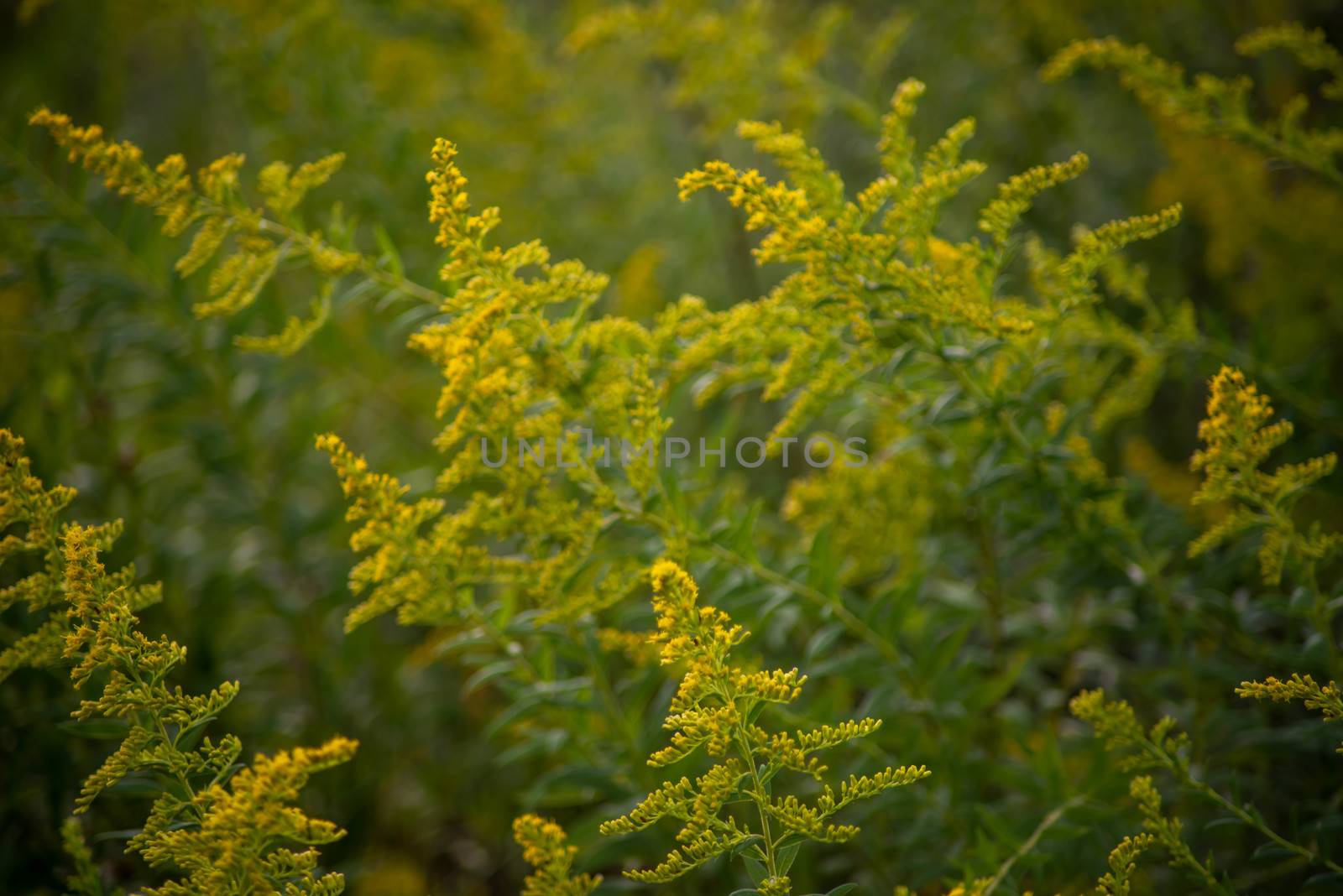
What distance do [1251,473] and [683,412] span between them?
184cm

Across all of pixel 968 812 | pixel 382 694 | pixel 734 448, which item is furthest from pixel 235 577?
pixel 968 812

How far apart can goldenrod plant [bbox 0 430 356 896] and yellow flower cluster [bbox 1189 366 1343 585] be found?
109 centimetres

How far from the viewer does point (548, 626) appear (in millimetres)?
1359

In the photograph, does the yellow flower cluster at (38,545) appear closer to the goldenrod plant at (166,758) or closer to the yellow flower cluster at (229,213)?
the goldenrod plant at (166,758)

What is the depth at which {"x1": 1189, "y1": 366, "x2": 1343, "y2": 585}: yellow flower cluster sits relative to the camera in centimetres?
112

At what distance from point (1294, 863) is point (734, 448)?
1482mm

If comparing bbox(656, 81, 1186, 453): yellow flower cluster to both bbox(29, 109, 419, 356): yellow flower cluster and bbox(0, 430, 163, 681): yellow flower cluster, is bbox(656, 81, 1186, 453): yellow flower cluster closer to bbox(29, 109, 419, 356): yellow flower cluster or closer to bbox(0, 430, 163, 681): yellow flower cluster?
bbox(29, 109, 419, 356): yellow flower cluster

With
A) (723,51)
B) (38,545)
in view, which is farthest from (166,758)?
(723,51)

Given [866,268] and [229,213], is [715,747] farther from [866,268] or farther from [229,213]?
[229,213]

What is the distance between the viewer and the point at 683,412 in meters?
2.85

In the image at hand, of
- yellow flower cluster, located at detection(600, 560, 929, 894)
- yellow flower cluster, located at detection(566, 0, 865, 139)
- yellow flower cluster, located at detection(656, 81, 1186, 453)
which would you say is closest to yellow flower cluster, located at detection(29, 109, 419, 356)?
yellow flower cluster, located at detection(656, 81, 1186, 453)

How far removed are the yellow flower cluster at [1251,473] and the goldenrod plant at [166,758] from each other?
3.59 ft

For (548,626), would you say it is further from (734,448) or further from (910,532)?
(734,448)

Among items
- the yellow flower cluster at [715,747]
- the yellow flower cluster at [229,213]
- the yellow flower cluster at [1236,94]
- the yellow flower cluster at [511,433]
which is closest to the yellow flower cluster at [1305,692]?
the yellow flower cluster at [715,747]
